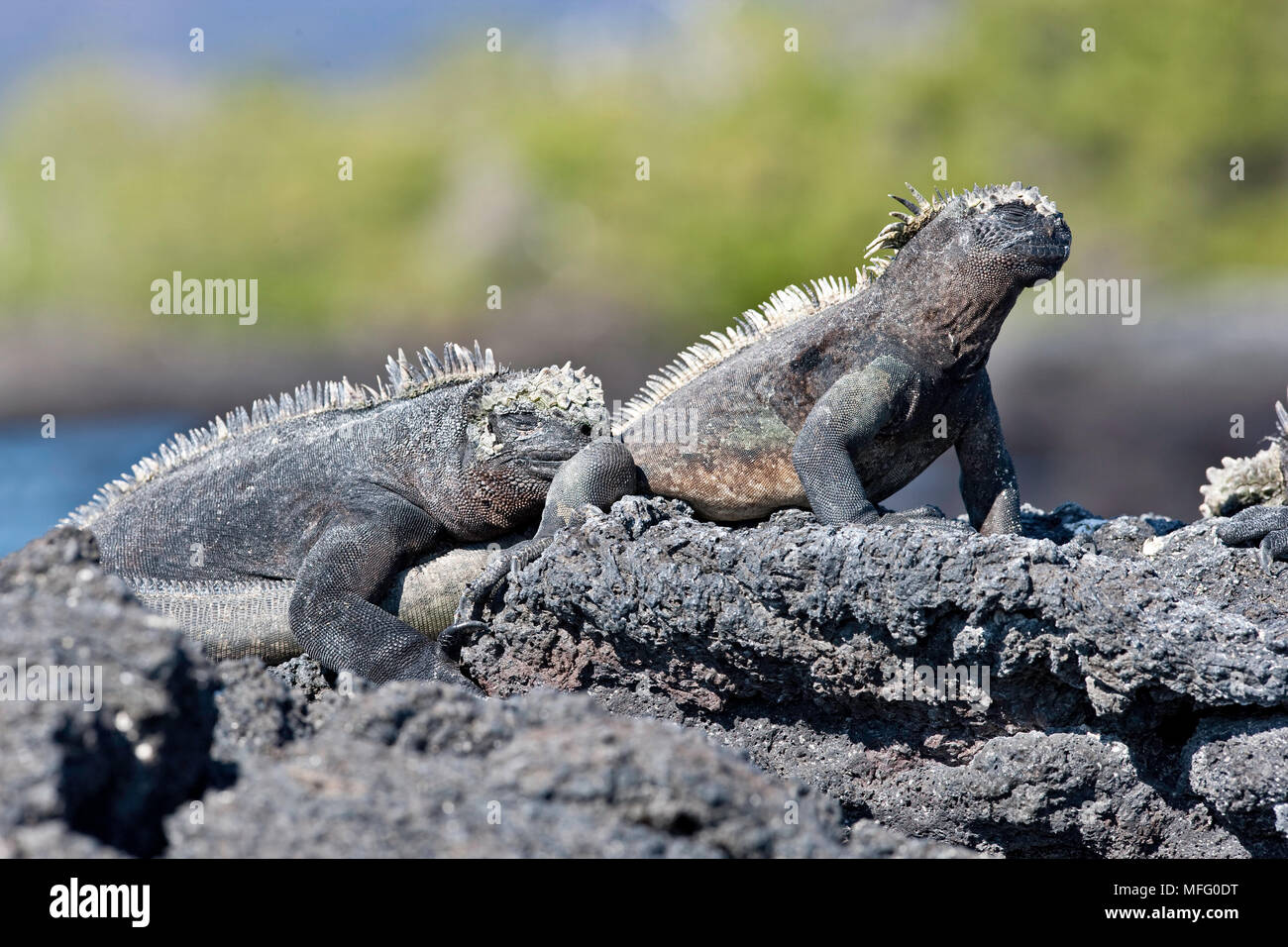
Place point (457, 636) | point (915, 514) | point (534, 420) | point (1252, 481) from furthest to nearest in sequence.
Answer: point (1252, 481), point (534, 420), point (457, 636), point (915, 514)

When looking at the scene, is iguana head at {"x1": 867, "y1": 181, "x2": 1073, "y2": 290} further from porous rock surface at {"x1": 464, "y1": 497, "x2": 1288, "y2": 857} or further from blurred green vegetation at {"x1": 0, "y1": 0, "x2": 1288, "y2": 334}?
blurred green vegetation at {"x1": 0, "y1": 0, "x2": 1288, "y2": 334}

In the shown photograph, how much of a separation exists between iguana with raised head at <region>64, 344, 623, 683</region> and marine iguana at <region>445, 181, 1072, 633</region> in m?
0.33

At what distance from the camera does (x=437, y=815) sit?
2322 mm

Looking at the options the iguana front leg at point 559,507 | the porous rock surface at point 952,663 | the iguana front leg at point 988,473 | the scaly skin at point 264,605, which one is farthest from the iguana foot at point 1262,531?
the scaly skin at point 264,605

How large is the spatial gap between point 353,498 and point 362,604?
1.41 feet

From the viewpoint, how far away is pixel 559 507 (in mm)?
4363

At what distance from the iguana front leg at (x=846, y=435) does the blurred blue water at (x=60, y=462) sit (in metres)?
3.14

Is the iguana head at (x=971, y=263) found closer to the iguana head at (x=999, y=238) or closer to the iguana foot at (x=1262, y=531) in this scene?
the iguana head at (x=999, y=238)

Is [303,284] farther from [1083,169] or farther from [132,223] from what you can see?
[1083,169]

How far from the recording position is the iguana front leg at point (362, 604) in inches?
172

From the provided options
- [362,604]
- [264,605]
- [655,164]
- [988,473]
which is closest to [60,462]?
[264,605]

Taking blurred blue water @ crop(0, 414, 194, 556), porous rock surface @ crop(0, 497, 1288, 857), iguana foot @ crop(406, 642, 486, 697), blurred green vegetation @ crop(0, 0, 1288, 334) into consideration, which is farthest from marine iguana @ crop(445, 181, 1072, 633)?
blurred green vegetation @ crop(0, 0, 1288, 334)

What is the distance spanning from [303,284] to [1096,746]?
2251 centimetres

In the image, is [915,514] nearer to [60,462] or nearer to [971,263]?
[971,263]
